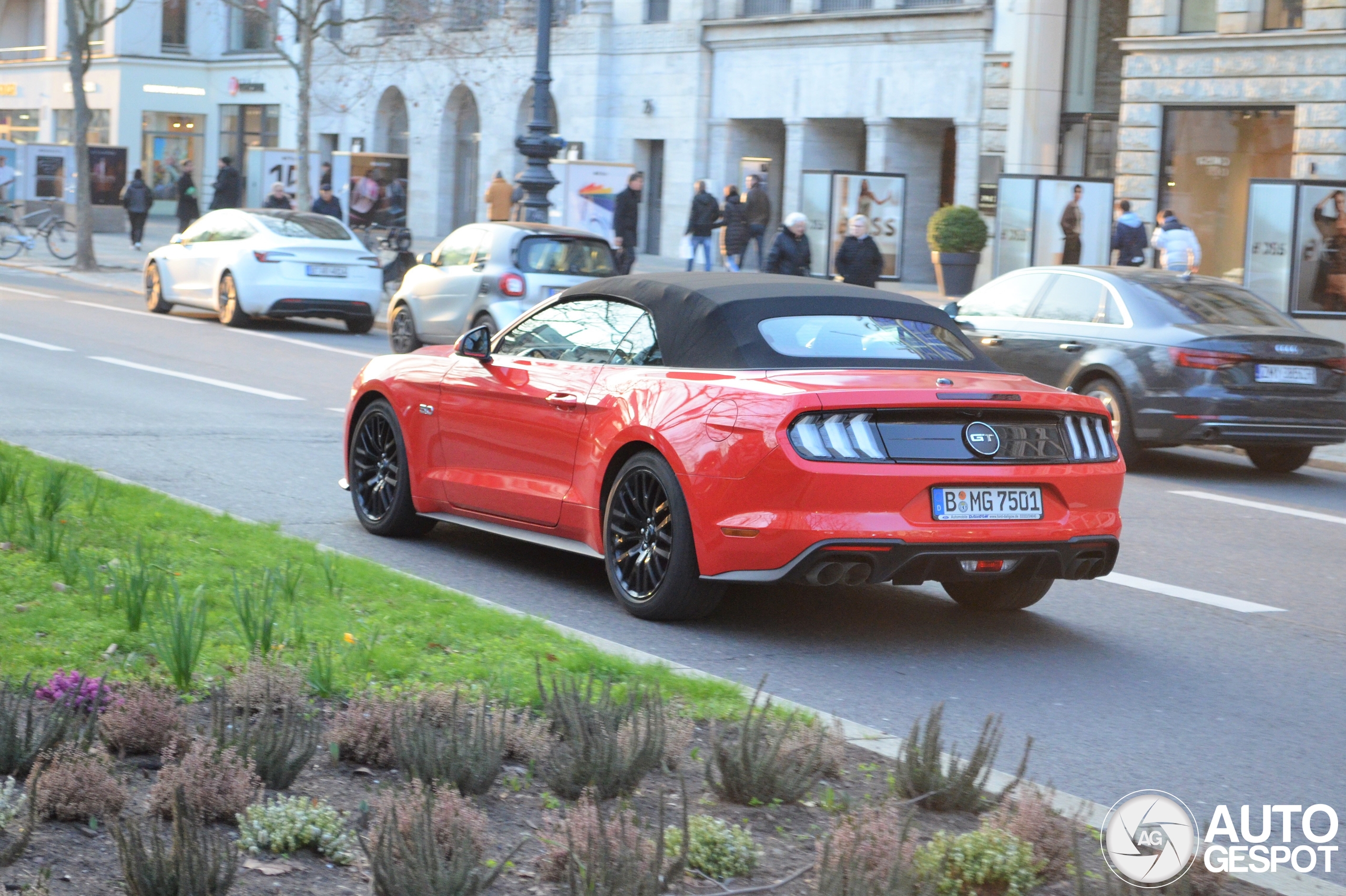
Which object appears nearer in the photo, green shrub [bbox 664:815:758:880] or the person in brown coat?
green shrub [bbox 664:815:758:880]

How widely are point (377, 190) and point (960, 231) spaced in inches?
678

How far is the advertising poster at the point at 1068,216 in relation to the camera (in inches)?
1059

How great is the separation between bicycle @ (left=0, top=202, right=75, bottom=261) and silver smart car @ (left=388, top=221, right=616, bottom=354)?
1906 cm

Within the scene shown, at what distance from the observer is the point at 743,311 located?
7449 millimetres

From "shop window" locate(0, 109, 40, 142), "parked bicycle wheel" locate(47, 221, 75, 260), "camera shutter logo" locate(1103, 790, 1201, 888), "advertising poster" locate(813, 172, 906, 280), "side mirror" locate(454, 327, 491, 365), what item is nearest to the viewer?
"camera shutter logo" locate(1103, 790, 1201, 888)

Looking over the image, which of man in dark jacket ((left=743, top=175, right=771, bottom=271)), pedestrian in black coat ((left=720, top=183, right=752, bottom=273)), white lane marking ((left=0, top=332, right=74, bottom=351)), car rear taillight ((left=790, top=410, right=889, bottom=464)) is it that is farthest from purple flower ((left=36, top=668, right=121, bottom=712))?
man in dark jacket ((left=743, top=175, right=771, bottom=271))

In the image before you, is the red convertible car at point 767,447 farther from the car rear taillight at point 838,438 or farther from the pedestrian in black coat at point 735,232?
the pedestrian in black coat at point 735,232

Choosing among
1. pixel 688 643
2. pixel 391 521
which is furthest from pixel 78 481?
pixel 688 643

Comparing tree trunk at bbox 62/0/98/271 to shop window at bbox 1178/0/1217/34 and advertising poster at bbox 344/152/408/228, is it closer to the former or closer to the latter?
advertising poster at bbox 344/152/408/228

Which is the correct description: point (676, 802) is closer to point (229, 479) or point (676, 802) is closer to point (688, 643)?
point (688, 643)

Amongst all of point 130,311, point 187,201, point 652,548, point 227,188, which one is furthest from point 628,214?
point 652,548

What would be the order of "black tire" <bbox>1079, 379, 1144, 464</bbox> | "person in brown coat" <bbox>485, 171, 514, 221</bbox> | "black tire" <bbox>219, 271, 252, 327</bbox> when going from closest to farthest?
"black tire" <bbox>1079, 379, 1144, 464</bbox>
"black tire" <bbox>219, 271, 252, 327</bbox>
"person in brown coat" <bbox>485, 171, 514, 221</bbox>

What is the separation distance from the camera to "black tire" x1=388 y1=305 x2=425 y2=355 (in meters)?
20.1

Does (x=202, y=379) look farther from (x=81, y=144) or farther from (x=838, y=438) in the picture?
(x=81, y=144)
